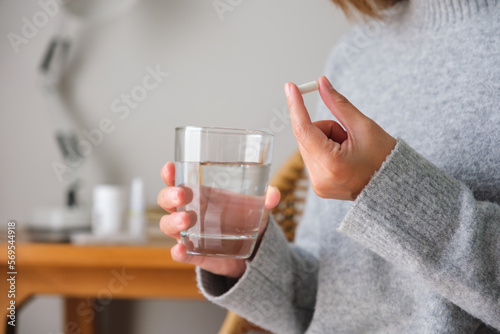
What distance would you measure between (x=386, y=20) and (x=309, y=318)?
47cm

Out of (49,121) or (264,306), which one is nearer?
(264,306)

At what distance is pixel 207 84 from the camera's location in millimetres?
1548

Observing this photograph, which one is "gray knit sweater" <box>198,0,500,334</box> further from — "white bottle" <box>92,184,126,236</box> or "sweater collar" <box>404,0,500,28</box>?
"white bottle" <box>92,184,126,236</box>

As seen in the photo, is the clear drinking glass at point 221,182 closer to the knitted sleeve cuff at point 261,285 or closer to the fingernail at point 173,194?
the fingernail at point 173,194

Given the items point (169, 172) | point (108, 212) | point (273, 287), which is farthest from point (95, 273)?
point (169, 172)

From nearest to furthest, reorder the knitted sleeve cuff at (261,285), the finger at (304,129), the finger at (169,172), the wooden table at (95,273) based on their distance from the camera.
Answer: the finger at (304,129) < the finger at (169,172) < the knitted sleeve cuff at (261,285) < the wooden table at (95,273)

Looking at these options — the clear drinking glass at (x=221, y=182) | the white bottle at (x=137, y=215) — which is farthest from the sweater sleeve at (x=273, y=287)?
the white bottle at (x=137, y=215)

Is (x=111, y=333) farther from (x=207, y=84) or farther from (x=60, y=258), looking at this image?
(x=207, y=84)

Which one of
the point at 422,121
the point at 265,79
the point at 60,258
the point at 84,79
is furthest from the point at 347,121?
the point at 84,79

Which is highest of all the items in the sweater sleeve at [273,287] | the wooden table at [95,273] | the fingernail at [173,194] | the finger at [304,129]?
the finger at [304,129]

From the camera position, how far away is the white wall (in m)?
1.52

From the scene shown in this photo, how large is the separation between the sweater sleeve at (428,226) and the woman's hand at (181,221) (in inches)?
5.9

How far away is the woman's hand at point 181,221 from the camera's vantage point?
510mm

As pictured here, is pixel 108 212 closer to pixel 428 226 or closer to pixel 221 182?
pixel 221 182
